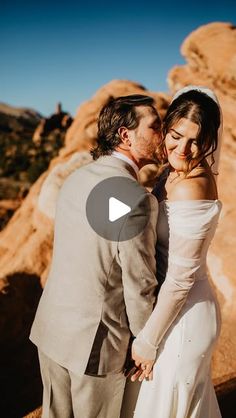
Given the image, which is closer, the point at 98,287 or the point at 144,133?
the point at 98,287

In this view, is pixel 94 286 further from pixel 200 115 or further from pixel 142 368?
pixel 200 115

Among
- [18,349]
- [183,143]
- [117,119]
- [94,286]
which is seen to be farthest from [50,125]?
[94,286]

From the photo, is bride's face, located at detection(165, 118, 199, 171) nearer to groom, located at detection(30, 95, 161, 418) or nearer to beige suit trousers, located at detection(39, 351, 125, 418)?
groom, located at detection(30, 95, 161, 418)

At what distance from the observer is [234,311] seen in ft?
15.7

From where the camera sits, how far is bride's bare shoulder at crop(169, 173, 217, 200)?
1716 mm

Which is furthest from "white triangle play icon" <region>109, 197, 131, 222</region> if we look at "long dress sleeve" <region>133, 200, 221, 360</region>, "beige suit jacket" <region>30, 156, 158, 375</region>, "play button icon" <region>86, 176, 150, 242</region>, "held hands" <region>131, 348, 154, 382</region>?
"held hands" <region>131, 348, 154, 382</region>

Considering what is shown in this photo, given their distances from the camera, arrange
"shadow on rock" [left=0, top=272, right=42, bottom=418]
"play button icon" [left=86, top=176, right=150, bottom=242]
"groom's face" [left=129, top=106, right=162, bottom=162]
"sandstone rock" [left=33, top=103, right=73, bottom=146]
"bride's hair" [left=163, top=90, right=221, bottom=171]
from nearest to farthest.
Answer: "play button icon" [left=86, top=176, right=150, bottom=242], "bride's hair" [left=163, top=90, right=221, bottom=171], "groom's face" [left=129, top=106, right=162, bottom=162], "shadow on rock" [left=0, top=272, right=42, bottom=418], "sandstone rock" [left=33, top=103, right=73, bottom=146]

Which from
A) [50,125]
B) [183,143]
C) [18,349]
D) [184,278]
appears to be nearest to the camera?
[184,278]

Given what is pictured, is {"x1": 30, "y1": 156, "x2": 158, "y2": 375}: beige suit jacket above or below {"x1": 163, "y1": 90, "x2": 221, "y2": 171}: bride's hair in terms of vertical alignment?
below

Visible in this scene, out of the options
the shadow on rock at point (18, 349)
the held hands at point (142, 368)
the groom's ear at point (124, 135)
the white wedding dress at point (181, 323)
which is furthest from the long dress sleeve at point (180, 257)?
the shadow on rock at point (18, 349)

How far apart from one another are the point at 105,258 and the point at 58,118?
46641 millimetres

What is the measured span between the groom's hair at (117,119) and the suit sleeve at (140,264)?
0.50 metres

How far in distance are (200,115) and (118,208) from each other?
0.72 meters

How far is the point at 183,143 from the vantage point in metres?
1.84
